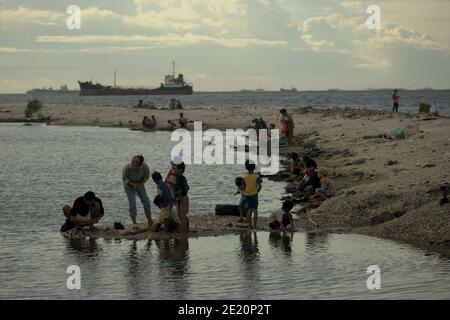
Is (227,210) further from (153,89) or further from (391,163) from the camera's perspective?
(153,89)

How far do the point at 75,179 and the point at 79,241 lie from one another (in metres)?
13.1

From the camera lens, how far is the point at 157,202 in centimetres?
1764

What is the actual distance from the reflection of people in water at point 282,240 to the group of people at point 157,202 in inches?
77.4

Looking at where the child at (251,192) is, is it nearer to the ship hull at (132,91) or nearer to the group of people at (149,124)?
the group of people at (149,124)

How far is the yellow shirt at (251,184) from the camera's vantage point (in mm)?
18391

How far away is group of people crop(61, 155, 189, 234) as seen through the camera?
695 inches

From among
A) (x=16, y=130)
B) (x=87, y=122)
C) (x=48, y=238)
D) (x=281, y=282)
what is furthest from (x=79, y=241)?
(x=87, y=122)

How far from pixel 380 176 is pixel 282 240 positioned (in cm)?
813

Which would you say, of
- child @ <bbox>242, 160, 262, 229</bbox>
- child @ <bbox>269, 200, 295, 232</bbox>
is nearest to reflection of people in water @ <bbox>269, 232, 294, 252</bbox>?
child @ <bbox>269, 200, 295, 232</bbox>

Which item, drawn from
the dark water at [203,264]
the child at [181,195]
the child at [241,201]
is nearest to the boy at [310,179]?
the dark water at [203,264]

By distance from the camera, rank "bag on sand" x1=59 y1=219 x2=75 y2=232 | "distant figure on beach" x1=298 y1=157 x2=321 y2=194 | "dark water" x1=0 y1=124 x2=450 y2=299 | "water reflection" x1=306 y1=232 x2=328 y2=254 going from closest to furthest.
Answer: "dark water" x1=0 y1=124 x2=450 y2=299 < "water reflection" x1=306 y1=232 x2=328 y2=254 < "bag on sand" x1=59 y1=219 x2=75 y2=232 < "distant figure on beach" x1=298 y1=157 x2=321 y2=194

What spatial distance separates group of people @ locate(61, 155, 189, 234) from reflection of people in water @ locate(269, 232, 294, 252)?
1967mm

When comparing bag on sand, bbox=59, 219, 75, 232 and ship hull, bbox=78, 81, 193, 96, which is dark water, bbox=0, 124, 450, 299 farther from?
ship hull, bbox=78, 81, 193, 96
